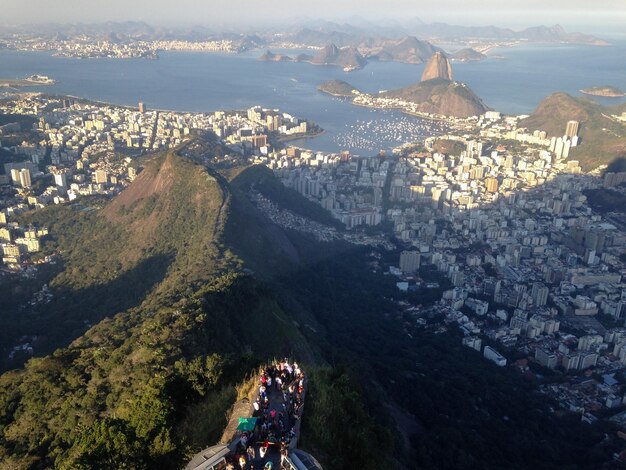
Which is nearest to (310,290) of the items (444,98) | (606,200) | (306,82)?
(606,200)

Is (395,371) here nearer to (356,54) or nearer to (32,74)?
(32,74)

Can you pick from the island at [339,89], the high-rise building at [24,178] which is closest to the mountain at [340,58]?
the island at [339,89]

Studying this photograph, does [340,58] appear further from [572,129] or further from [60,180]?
[60,180]

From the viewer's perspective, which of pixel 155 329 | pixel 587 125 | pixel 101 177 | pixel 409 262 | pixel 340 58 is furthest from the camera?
pixel 340 58

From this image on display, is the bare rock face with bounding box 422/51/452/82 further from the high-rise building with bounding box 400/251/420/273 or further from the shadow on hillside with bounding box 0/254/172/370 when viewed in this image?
the shadow on hillside with bounding box 0/254/172/370

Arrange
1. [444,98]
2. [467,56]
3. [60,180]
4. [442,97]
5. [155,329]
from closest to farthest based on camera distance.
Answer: [155,329]
[60,180]
[444,98]
[442,97]
[467,56]

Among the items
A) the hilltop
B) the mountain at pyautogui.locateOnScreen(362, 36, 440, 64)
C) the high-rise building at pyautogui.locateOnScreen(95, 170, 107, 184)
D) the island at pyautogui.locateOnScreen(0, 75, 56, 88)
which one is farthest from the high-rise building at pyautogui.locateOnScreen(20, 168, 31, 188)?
the mountain at pyautogui.locateOnScreen(362, 36, 440, 64)
